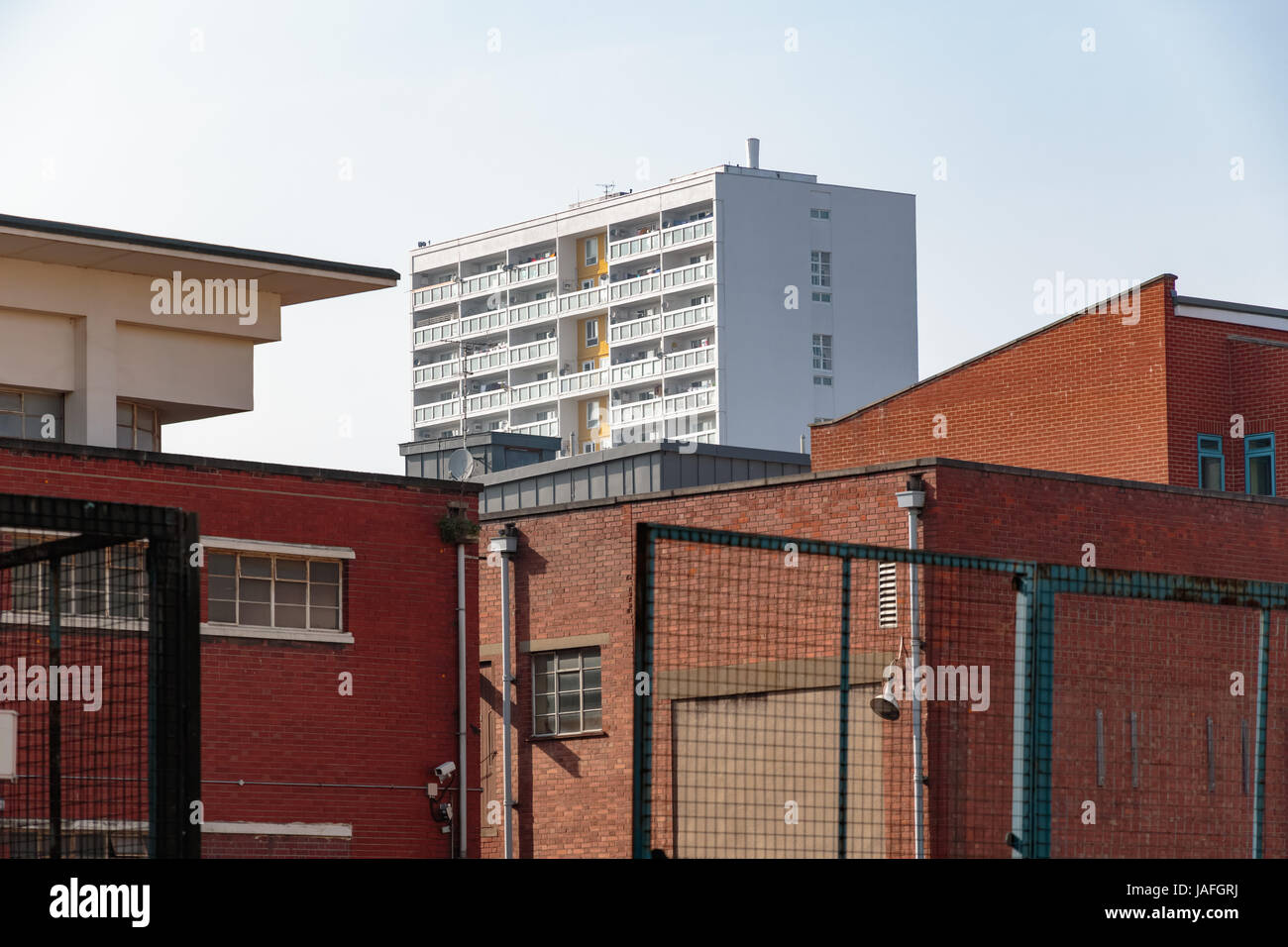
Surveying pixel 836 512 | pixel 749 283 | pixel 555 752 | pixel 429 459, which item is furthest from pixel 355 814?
pixel 749 283

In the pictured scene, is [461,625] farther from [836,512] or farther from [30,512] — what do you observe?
[30,512]

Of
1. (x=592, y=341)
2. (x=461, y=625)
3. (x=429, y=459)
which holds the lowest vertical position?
(x=461, y=625)

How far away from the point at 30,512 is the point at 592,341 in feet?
374

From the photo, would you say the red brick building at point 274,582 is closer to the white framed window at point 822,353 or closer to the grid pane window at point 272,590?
the grid pane window at point 272,590

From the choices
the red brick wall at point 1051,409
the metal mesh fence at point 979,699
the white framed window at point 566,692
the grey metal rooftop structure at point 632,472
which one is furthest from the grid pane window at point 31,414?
the red brick wall at point 1051,409

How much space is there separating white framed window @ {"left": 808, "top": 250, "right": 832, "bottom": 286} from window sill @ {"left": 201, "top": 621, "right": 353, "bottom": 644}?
83.5m

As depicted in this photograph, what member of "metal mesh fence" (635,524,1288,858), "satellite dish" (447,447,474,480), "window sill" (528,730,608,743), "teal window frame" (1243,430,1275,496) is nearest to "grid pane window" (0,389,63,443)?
"window sill" (528,730,608,743)

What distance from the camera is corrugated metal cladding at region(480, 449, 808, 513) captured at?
38594mm

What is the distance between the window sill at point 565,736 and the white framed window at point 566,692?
0.11ft

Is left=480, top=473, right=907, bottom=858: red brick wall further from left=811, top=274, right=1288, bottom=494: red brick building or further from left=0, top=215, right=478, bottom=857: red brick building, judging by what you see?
left=811, top=274, right=1288, bottom=494: red brick building

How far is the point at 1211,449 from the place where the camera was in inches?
1361

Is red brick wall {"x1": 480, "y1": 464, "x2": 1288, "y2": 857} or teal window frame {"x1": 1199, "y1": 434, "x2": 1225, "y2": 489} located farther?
teal window frame {"x1": 1199, "y1": 434, "x2": 1225, "y2": 489}

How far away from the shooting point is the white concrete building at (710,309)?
10719 cm

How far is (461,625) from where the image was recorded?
26.3 meters
